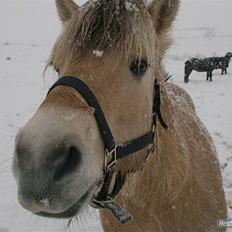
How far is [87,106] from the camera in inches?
81.3

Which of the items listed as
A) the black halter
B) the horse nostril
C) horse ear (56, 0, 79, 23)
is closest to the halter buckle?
the black halter

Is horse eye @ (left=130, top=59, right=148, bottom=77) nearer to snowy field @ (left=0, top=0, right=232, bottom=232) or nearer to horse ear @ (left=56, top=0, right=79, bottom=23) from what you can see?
snowy field @ (left=0, top=0, right=232, bottom=232)

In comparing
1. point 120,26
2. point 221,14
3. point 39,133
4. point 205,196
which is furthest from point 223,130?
point 221,14

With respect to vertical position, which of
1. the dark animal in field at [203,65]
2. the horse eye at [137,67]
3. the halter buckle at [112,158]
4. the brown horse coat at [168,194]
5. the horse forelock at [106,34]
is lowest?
the dark animal in field at [203,65]

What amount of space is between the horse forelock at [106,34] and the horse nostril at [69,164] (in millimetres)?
729

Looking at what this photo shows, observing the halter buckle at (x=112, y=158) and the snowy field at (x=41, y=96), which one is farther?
the snowy field at (x=41, y=96)

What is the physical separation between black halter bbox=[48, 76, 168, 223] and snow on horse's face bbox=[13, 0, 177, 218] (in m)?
0.04

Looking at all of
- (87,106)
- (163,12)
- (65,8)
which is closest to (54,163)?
(87,106)

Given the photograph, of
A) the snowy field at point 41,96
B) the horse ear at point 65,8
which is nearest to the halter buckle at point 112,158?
the snowy field at point 41,96

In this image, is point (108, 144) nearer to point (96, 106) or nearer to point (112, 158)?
point (112, 158)

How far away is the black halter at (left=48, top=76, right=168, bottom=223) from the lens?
2102 millimetres

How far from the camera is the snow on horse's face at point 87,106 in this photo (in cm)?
178

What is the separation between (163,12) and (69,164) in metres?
1.68

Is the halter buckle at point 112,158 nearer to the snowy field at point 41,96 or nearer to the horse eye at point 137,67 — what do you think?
the horse eye at point 137,67
